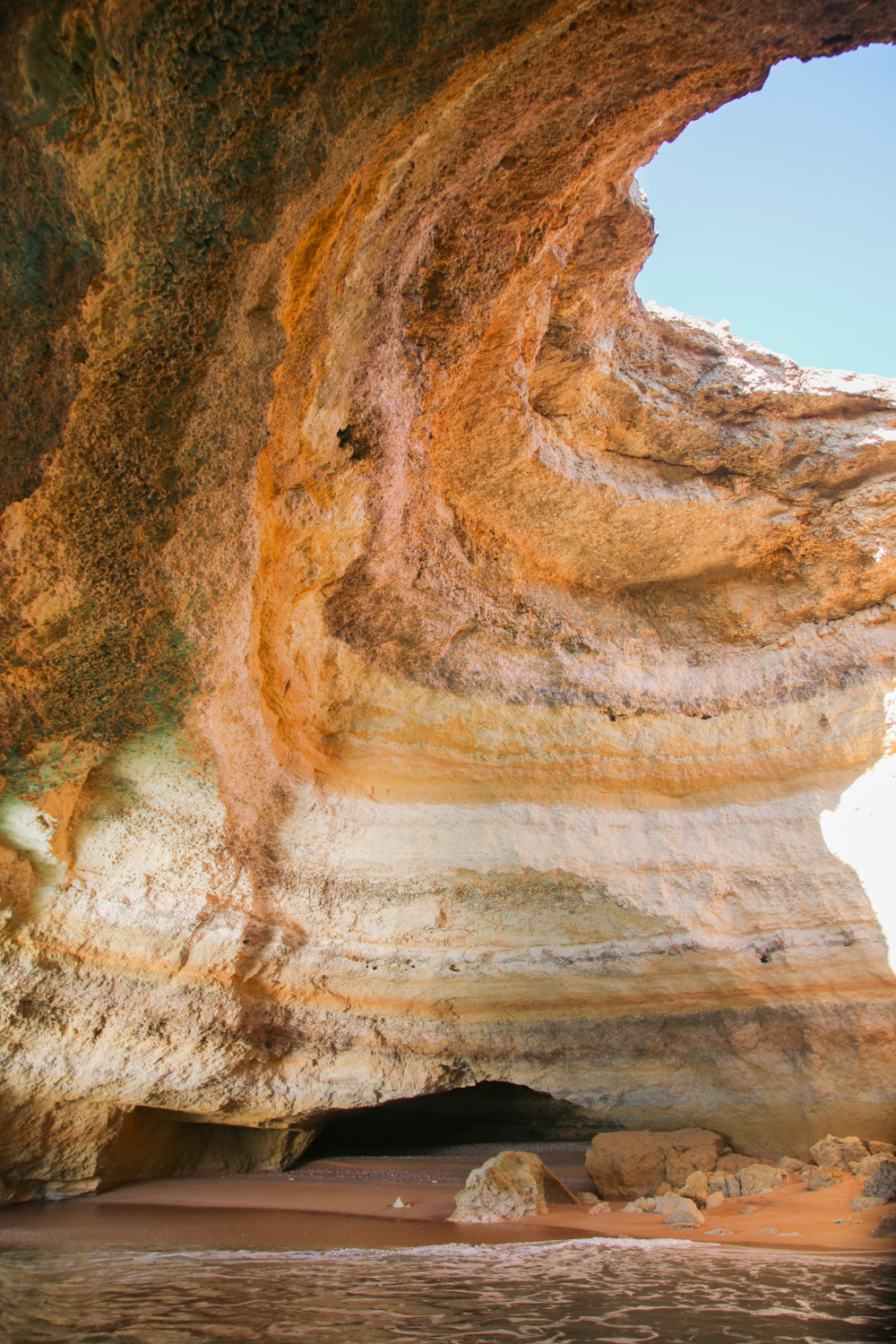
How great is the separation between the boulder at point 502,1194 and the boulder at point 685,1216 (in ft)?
1.86

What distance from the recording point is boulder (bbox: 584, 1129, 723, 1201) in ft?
12.3

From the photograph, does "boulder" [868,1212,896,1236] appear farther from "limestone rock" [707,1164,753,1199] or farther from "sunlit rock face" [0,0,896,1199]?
"sunlit rock face" [0,0,896,1199]

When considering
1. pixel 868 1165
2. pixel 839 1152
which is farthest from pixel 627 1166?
pixel 868 1165

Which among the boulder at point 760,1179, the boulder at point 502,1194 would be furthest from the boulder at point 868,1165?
the boulder at point 502,1194

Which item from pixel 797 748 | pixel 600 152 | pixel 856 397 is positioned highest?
pixel 856 397

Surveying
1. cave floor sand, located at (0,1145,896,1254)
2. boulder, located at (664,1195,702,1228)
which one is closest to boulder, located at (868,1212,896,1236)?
cave floor sand, located at (0,1145,896,1254)

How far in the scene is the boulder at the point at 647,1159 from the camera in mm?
3744

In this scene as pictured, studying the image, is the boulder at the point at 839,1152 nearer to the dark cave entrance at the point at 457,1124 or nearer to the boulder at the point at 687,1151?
the boulder at the point at 687,1151

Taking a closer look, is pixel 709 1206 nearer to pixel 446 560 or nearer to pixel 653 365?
pixel 446 560

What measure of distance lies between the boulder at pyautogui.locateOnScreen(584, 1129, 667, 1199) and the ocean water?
4.08ft

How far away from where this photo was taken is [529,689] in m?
4.37

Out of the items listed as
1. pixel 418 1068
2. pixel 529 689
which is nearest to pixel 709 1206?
pixel 418 1068

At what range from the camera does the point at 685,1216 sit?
3.03 m

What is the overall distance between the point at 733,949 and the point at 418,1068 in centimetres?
179
